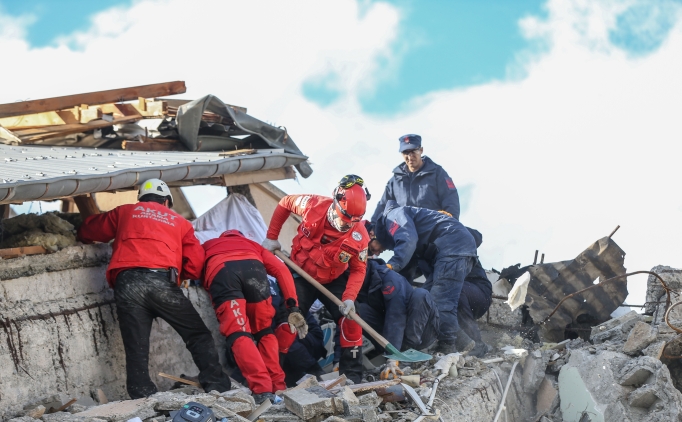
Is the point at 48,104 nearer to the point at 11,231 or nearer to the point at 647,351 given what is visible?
the point at 11,231

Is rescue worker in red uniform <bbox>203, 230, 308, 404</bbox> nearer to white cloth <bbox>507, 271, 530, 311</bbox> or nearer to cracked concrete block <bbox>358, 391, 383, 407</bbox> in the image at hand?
cracked concrete block <bbox>358, 391, 383, 407</bbox>

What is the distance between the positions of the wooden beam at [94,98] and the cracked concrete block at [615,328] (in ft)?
18.9

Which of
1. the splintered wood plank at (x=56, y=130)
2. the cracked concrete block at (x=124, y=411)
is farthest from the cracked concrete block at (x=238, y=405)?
the splintered wood plank at (x=56, y=130)

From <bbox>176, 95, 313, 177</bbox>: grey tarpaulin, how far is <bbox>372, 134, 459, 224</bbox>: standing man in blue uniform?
1317mm

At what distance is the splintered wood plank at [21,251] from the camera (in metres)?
5.89

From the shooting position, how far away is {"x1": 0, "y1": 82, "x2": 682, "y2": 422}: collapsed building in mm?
5648

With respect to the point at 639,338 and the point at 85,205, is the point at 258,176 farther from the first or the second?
the point at 639,338

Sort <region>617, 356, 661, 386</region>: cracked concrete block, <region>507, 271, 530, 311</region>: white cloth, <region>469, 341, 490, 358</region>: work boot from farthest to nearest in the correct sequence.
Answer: <region>507, 271, 530, 311</region>: white cloth → <region>469, 341, 490, 358</region>: work boot → <region>617, 356, 661, 386</region>: cracked concrete block

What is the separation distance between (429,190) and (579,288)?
2.19 m

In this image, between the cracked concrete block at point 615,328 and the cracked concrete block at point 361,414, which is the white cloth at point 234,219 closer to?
the cracked concrete block at point 361,414

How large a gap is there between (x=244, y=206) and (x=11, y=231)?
3.20 m

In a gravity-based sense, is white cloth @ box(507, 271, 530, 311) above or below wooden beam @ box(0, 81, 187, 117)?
below

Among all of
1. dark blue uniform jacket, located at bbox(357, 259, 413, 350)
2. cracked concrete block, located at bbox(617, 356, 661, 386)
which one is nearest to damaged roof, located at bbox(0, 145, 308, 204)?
dark blue uniform jacket, located at bbox(357, 259, 413, 350)

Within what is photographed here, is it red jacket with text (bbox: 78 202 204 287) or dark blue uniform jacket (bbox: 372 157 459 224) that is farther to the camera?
dark blue uniform jacket (bbox: 372 157 459 224)
